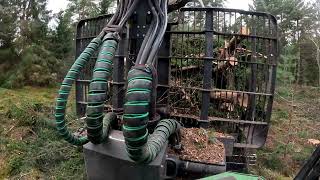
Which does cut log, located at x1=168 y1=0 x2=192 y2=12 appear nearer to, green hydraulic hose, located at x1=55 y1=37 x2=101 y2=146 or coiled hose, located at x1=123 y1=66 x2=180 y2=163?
green hydraulic hose, located at x1=55 y1=37 x2=101 y2=146

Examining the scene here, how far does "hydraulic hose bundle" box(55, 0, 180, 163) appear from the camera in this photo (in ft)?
6.73

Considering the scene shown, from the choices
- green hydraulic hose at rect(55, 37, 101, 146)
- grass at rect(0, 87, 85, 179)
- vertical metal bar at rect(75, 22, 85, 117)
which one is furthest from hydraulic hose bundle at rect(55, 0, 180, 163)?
grass at rect(0, 87, 85, 179)

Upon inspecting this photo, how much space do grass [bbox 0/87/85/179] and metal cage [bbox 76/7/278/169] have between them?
71 centimetres

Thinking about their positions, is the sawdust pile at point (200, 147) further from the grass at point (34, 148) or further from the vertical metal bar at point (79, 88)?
the vertical metal bar at point (79, 88)

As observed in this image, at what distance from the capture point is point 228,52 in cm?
487

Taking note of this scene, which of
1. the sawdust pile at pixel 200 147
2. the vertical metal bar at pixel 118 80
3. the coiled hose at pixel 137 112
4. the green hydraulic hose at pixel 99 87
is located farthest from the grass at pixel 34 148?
the coiled hose at pixel 137 112

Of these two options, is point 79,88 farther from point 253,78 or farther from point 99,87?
point 99,87

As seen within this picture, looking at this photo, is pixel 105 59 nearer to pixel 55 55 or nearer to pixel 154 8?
pixel 154 8

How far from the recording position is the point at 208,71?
3.82 m

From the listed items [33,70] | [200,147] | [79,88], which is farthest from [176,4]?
[33,70]

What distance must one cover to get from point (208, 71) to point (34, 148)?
2.94m

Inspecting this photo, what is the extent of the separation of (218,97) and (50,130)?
2819 millimetres

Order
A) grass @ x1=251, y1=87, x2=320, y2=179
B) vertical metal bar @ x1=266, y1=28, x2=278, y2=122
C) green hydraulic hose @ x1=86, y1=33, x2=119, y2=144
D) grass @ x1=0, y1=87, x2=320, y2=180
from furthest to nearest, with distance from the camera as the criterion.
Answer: grass @ x1=251, y1=87, x2=320, y2=179, grass @ x1=0, y1=87, x2=320, y2=180, vertical metal bar @ x1=266, y1=28, x2=278, y2=122, green hydraulic hose @ x1=86, y1=33, x2=119, y2=144

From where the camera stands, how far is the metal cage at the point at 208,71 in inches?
147
